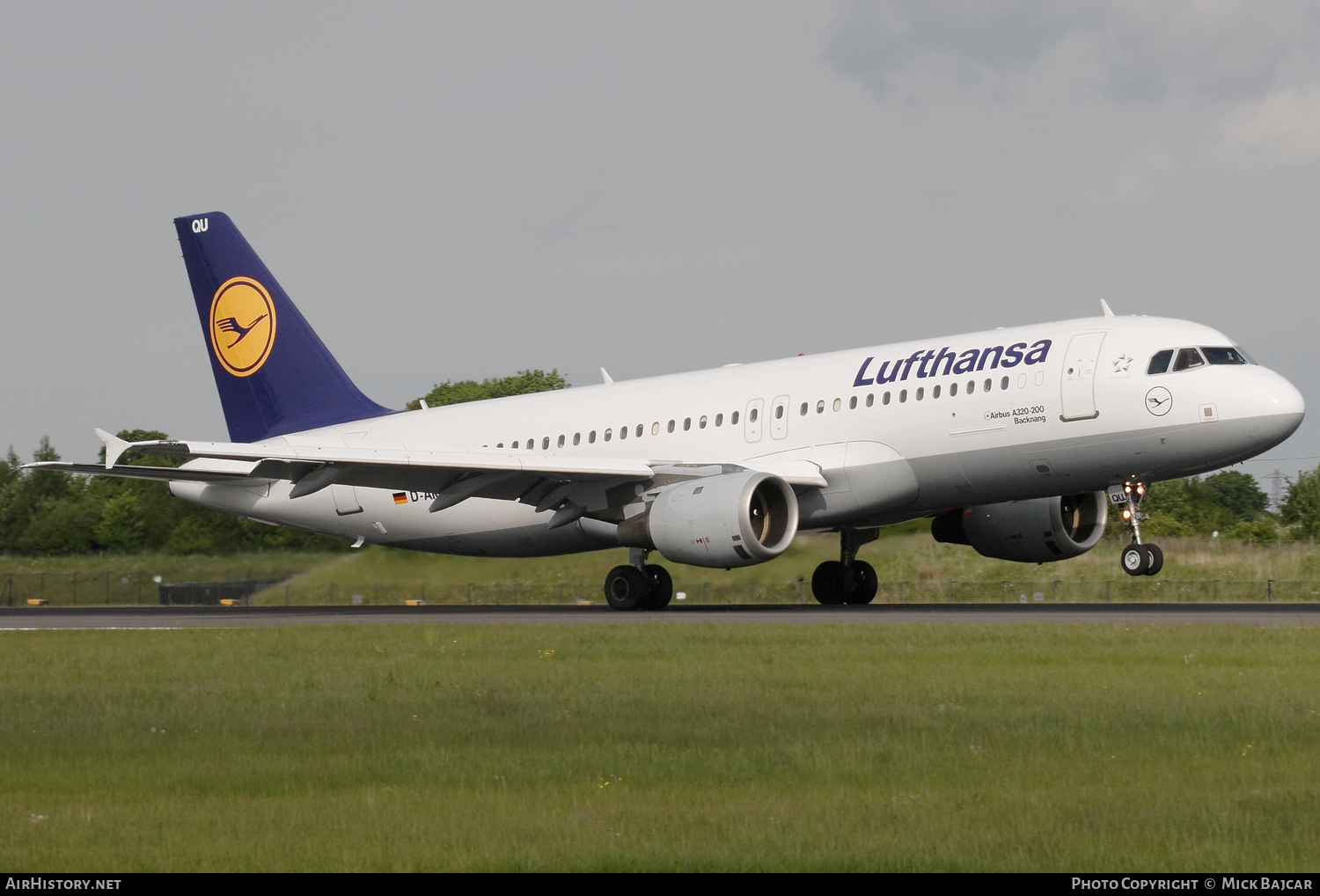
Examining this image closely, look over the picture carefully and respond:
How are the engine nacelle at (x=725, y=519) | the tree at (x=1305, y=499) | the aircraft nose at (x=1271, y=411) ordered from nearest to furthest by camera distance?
the aircraft nose at (x=1271, y=411) < the engine nacelle at (x=725, y=519) < the tree at (x=1305, y=499)

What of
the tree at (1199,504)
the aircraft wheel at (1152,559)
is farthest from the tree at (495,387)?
the aircraft wheel at (1152,559)

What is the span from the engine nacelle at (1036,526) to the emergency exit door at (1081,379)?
3.82 metres

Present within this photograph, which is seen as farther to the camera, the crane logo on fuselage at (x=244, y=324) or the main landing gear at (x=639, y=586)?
the crane logo on fuselage at (x=244, y=324)

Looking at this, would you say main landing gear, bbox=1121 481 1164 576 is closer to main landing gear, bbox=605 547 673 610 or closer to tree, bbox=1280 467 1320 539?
main landing gear, bbox=605 547 673 610

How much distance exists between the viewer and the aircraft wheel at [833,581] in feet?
93.2

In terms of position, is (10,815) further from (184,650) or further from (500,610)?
(500,610)

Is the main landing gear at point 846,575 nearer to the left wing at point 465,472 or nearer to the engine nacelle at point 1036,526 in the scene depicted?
the engine nacelle at point 1036,526

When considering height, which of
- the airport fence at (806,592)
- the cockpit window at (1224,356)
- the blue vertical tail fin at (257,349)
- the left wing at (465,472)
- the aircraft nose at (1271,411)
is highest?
the blue vertical tail fin at (257,349)

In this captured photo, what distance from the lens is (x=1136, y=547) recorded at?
2280 centimetres

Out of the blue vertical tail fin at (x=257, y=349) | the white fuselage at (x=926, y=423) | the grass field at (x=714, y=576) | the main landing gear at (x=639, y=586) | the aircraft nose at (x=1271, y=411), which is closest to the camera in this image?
the aircraft nose at (x=1271, y=411)

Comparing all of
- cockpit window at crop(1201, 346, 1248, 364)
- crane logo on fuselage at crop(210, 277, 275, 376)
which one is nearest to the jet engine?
cockpit window at crop(1201, 346, 1248, 364)

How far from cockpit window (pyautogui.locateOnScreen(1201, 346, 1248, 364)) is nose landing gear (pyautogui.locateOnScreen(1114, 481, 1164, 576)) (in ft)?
7.53

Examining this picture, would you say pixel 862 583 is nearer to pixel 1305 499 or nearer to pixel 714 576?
pixel 714 576

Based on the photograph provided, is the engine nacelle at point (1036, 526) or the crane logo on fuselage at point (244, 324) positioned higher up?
the crane logo on fuselage at point (244, 324)
